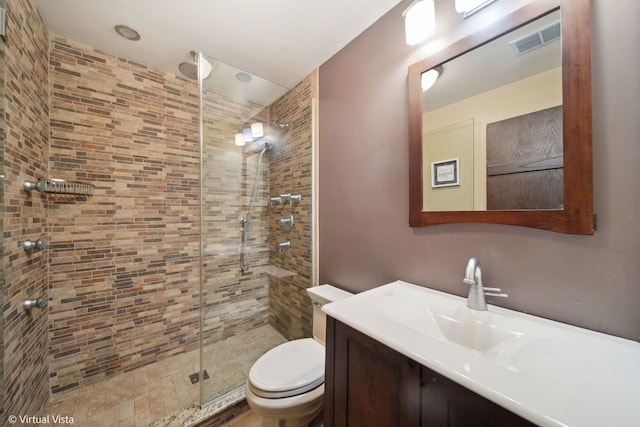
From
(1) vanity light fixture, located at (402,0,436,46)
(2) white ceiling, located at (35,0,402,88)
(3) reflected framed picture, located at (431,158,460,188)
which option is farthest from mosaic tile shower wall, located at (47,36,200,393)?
(3) reflected framed picture, located at (431,158,460,188)

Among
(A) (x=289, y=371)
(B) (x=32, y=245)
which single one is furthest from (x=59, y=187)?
(A) (x=289, y=371)

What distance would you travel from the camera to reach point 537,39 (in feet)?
2.86

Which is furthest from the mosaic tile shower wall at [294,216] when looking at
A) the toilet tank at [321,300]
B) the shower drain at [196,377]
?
the shower drain at [196,377]

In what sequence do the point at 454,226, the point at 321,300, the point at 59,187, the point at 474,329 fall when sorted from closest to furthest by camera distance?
the point at 474,329 → the point at 454,226 → the point at 59,187 → the point at 321,300

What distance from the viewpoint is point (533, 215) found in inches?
33.9

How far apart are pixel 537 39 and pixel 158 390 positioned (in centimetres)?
287

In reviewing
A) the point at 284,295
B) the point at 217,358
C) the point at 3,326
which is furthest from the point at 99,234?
the point at 284,295

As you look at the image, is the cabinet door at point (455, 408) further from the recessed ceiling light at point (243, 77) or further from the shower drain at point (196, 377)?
the recessed ceiling light at point (243, 77)

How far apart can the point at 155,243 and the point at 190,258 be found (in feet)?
1.00

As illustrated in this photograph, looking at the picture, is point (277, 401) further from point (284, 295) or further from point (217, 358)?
point (284, 295)

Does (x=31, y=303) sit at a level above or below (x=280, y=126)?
below

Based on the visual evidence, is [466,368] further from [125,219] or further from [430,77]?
[125,219]

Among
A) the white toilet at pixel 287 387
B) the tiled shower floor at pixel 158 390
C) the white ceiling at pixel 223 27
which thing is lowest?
the tiled shower floor at pixel 158 390

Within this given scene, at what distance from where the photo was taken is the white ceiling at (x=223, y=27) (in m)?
1.34
